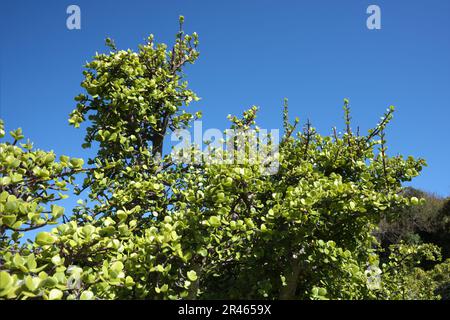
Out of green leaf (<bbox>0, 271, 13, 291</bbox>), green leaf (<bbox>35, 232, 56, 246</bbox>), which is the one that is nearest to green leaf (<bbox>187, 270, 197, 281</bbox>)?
green leaf (<bbox>35, 232, 56, 246</bbox>)

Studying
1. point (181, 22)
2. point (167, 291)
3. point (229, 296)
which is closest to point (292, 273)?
point (229, 296)

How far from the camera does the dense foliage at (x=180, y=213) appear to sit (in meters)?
3.30

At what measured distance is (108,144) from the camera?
23.2 feet

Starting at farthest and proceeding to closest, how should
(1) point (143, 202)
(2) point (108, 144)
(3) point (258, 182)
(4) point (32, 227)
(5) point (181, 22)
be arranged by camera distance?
(5) point (181, 22) → (2) point (108, 144) → (1) point (143, 202) → (3) point (258, 182) → (4) point (32, 227)

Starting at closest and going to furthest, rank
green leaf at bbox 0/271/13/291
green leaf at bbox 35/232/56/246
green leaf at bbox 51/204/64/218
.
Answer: green leaf at bbox 0/271/13/291 < green leaf at bbox 35/232/56/246 < green leaf at bbox 51/204/64/218

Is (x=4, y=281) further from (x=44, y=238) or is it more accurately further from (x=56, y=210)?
(x=56, y=210)

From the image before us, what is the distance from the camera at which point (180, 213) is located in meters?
4.54

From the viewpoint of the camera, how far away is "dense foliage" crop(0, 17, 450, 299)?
3305 millimetres

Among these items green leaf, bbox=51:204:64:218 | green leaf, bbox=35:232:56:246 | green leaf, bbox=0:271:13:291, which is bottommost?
green leaf, bbox=0:271:13:291

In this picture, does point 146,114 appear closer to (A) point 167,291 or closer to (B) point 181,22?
(B) point 181,22

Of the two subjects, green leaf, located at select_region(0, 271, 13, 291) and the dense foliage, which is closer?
green leaf, located at select_region(0, 271, 13, 291)

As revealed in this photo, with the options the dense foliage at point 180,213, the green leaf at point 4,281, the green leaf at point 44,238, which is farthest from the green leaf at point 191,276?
the green leaf at point 4,281

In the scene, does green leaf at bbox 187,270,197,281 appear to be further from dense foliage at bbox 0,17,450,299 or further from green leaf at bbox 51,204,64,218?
green leaf at bbox 51,204,64,218
